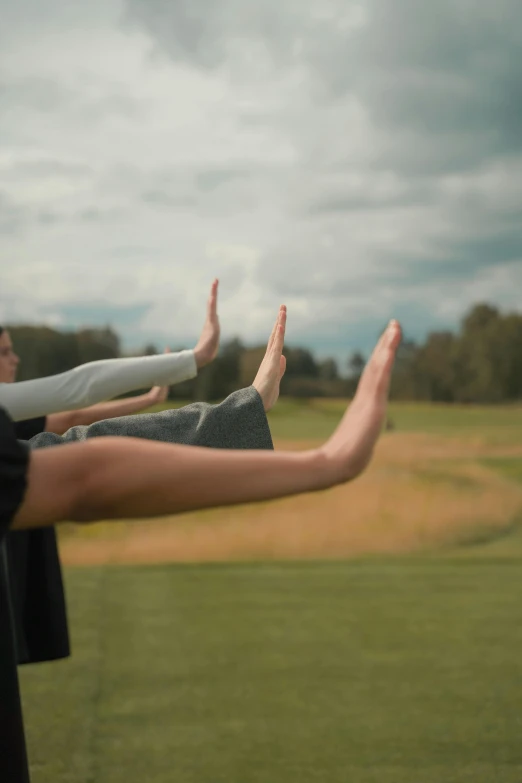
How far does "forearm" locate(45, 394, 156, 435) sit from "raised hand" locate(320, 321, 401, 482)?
3.63ft

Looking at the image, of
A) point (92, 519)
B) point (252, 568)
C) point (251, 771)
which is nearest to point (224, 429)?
point (92, 519)

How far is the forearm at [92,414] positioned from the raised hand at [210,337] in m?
0.31

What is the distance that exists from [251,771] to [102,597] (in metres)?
3.60

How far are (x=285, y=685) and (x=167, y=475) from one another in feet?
12.2

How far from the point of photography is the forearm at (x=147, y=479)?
1279mm

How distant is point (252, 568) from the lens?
8.36 meters

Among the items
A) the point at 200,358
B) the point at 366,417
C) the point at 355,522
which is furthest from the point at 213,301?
the point at 355,522

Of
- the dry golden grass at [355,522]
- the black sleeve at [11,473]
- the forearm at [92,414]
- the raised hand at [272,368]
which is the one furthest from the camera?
the dry golden grass at [355,522]

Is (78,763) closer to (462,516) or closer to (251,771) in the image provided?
(251,771)

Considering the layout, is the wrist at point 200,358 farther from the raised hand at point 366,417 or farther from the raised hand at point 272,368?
the raised hand at point 366,417

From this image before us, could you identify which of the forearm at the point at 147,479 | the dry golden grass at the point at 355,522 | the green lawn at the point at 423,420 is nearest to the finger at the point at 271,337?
the forearm at the point at 147,479

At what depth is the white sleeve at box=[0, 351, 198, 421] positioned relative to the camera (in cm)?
201

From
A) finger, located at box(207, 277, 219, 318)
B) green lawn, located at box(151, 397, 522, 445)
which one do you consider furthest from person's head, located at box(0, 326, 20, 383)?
green lawn, located at box(151, 397, 522, 445)

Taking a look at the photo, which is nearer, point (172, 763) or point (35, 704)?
point (172, 763)
